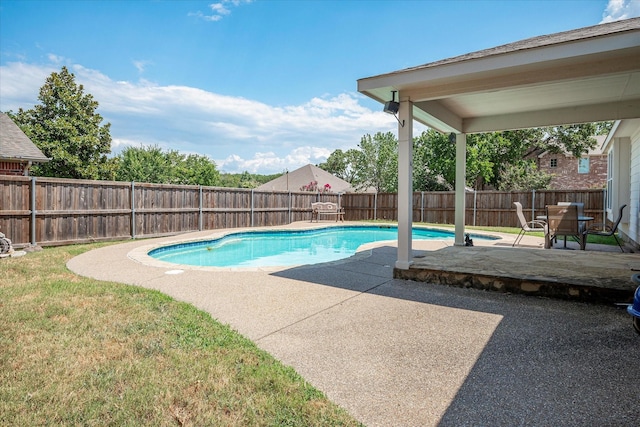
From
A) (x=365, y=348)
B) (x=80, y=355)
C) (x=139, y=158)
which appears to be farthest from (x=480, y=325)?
(x=139, y=158)

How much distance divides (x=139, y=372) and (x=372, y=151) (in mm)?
23351

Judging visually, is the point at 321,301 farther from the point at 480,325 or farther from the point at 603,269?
the point at 603,269

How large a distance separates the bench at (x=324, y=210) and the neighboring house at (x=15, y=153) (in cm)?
1015

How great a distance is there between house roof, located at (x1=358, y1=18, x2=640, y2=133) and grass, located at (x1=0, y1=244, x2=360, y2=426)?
4001mm

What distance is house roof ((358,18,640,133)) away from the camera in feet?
12.8

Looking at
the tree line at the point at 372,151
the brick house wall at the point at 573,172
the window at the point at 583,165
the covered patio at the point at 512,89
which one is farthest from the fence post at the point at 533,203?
the window at the point at 583,165

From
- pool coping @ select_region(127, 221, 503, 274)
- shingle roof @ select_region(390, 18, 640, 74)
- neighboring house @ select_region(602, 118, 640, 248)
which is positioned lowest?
pool coping @ select_region(127, 221, 503, 274)

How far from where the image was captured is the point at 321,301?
13.6 feet

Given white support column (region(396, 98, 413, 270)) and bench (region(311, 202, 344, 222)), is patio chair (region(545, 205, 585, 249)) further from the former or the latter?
bench (region(311, 202, 344, 222))

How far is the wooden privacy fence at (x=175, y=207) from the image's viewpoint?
8305mm

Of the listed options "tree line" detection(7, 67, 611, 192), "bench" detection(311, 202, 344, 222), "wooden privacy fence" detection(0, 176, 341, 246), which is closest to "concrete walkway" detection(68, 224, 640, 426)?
"wooden privacy fence" detection(0, 176, 341, 246)

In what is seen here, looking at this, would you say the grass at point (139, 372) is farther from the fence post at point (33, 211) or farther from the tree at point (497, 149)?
the tree at point (497, 149)

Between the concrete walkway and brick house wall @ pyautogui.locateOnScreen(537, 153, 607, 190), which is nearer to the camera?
the concrete walkway

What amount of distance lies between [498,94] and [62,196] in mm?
9845
